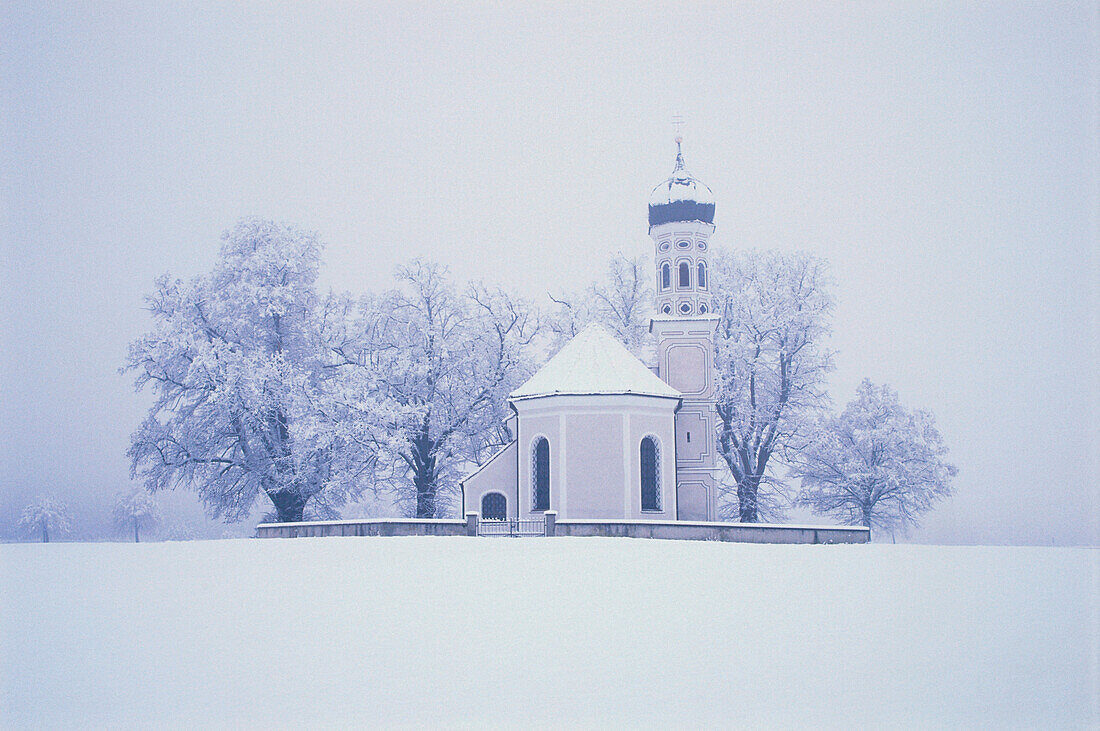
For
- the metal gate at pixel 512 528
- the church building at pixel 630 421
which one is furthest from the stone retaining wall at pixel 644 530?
the church building at pixel 630 421

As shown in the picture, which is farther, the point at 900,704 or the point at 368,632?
the point at 368,632

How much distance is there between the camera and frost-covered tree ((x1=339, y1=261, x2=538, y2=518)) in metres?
40.7

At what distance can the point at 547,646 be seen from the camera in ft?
46.8

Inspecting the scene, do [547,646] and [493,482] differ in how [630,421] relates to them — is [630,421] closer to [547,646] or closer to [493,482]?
[493,482]

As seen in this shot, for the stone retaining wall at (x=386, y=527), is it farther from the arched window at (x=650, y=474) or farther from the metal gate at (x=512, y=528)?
the arched window at (x=650, y=474)

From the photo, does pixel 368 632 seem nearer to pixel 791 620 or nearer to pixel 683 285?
pixel 791 620

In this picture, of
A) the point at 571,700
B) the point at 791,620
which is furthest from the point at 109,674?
the point at 791,620

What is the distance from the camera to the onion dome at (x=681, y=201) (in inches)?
1650

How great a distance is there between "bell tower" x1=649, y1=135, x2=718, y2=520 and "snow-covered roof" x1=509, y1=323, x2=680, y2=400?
254cm

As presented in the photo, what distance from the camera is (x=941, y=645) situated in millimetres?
14969

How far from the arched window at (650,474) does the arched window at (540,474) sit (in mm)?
3363

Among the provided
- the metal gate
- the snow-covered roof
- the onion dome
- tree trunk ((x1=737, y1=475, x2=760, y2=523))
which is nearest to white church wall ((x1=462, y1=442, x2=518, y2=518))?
the snow-covered roof

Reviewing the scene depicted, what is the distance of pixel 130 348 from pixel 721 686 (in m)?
29.8

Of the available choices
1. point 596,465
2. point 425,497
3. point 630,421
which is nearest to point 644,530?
point 596,465
